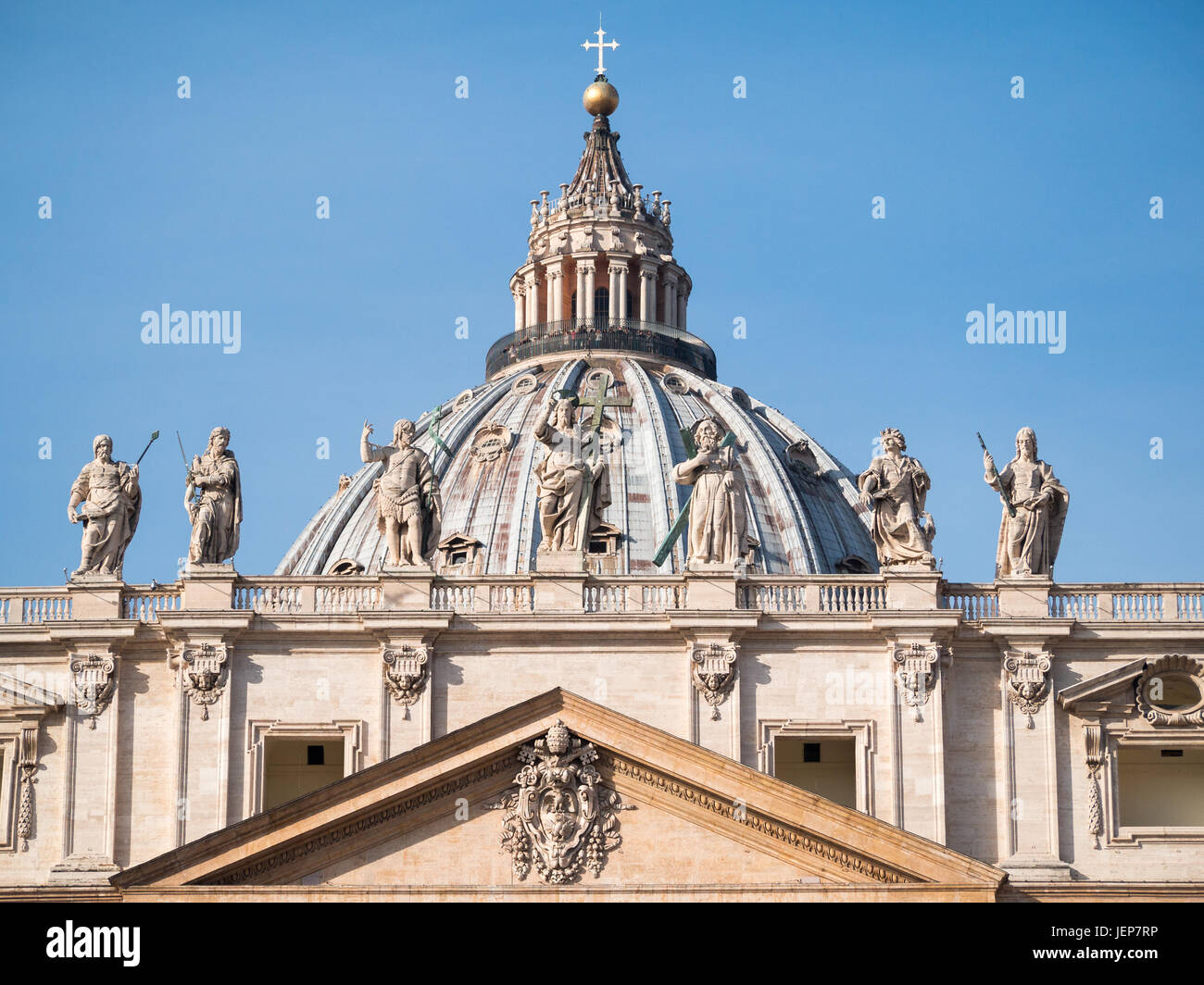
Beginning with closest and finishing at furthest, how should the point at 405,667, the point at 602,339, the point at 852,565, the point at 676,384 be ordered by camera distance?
the point at 405,667 → the point at 852,565 → the point at 676,384 → the point at 602,339

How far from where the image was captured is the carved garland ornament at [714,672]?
62500 mm

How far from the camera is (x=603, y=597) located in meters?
63.8

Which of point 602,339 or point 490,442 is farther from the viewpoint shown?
point 602,339

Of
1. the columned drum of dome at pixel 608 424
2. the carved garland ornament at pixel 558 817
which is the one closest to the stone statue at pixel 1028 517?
the carved garland ornament at pixel 558 817

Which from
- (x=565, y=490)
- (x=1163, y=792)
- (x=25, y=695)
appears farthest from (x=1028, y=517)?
(x=25, y=695)

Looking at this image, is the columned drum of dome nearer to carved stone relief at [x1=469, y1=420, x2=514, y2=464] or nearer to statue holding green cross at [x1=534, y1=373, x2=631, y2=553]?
carved stone relief at [x1=469, y1=420, x2=514, y2=464]

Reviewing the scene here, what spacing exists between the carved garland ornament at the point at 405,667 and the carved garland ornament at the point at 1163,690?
51.7ft

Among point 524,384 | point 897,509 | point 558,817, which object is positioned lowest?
point 558,817

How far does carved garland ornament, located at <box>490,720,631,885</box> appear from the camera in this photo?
189ft

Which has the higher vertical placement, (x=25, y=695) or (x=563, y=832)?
(x=25, y=695)

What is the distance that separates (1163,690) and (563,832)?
47.6 feet

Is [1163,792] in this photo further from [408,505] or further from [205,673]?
[205,673]

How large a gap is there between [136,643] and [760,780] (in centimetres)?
1499
